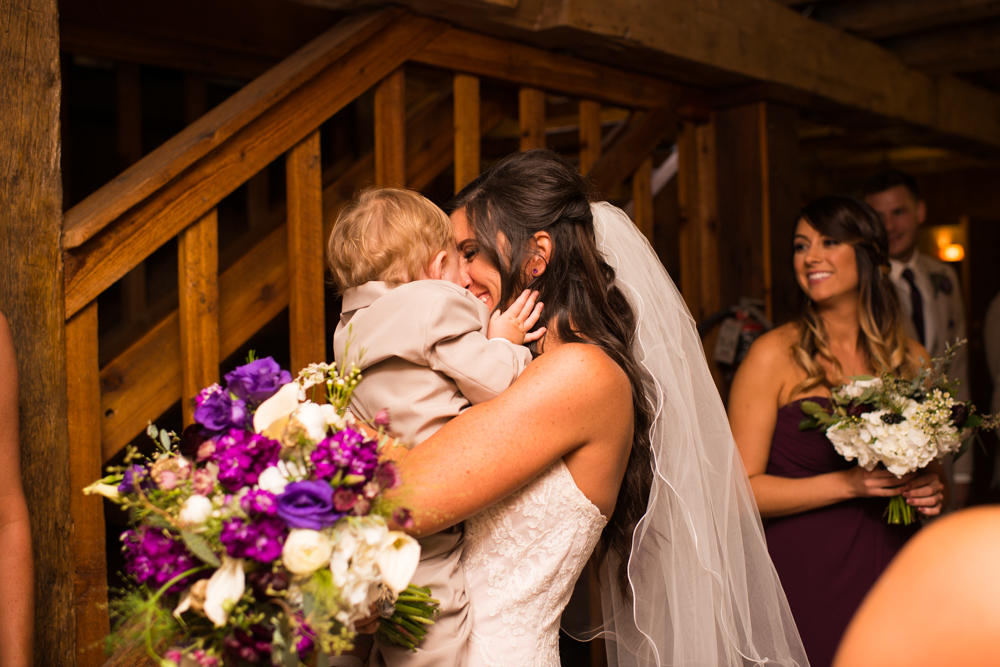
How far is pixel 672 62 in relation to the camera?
10.8 feet

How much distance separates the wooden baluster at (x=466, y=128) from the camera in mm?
2770

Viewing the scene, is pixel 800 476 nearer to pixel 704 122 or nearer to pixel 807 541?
pixel 807 541

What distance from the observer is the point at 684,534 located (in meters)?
1.77

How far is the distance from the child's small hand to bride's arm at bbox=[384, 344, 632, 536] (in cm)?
15

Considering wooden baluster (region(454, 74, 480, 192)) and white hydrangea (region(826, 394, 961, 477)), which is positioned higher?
wooden baluster (region(454, 74, 480, 192))

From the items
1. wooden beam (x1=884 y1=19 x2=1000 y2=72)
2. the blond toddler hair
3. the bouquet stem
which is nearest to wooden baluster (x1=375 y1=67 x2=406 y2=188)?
the blond toddler hair

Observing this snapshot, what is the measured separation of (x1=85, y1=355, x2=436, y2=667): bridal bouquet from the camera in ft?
3.39

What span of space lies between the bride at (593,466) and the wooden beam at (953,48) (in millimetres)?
3359

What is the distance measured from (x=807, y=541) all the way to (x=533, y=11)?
2.06 meters

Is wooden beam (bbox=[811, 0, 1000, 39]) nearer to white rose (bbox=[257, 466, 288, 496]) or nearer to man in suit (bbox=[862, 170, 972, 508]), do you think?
man in suit (bbox=[862, 170, 972, 508])

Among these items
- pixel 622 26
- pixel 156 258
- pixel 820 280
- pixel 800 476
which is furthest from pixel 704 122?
pixel 156 258

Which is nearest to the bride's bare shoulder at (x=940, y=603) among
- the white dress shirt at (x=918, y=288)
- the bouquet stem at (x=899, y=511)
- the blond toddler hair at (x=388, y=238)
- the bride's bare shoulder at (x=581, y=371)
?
the bride's bare shoulder at (x=581, y=371)

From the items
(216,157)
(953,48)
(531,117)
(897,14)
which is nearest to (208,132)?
(216,157)

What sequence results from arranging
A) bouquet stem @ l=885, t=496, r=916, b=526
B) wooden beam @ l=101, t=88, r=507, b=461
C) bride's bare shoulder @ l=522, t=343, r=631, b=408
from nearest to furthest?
bride's bare shoulder @ l=522, t=343, r=631, b=408
wooden beam @ l=101, t=88, r=507, b=461
bouquet stem @ l=885, t=496, r=916, b=526
